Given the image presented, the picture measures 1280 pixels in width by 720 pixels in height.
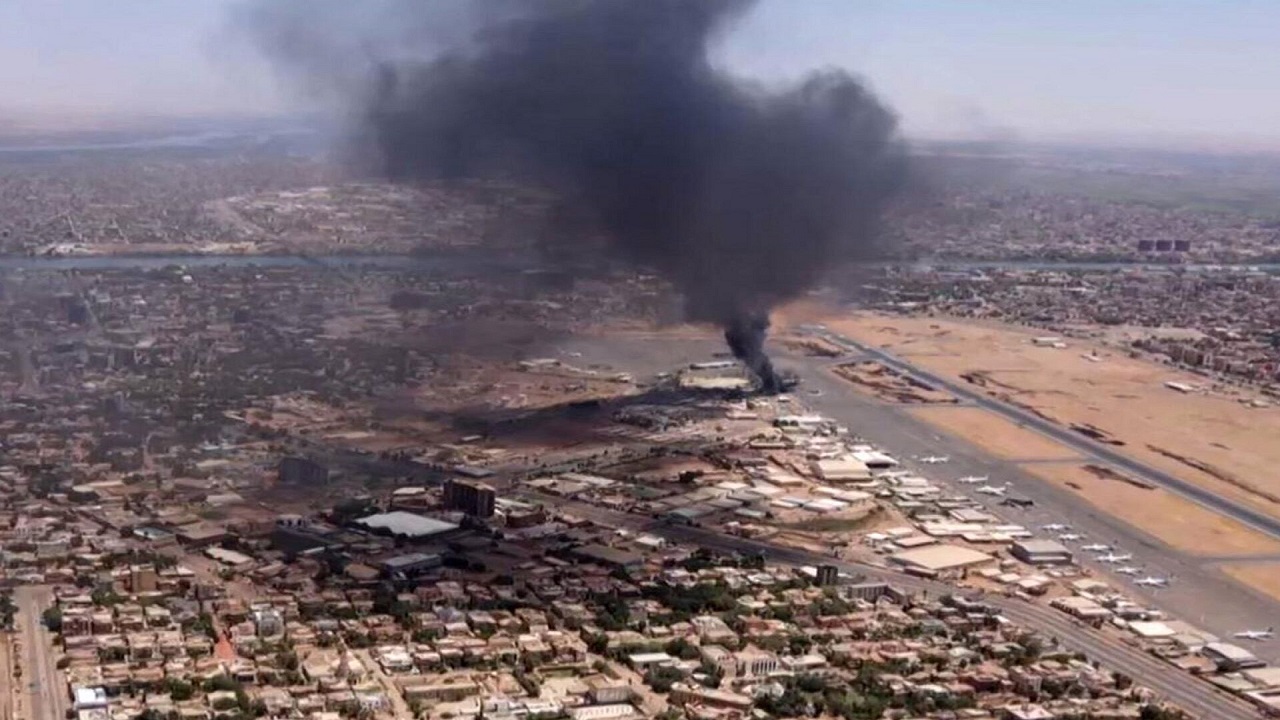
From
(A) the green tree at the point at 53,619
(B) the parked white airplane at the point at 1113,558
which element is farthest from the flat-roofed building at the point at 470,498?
(B) the parked white airplane at the point at 1113,558

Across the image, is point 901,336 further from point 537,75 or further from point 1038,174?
point 1038,174

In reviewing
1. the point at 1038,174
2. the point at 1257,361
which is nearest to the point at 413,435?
the point at 1257,361

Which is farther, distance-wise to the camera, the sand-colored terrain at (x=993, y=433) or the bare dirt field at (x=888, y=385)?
the bare dirt field at (x=888, y=385)

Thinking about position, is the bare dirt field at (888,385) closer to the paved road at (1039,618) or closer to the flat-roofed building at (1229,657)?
the paved road at (1039,618)

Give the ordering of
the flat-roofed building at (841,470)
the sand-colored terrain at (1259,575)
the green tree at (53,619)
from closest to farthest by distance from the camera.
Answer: the green tree at (53,619)
the sand-colored terrain at (1259,575)
the flat-roofed building at (841,470)

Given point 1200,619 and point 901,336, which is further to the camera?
point 901,336

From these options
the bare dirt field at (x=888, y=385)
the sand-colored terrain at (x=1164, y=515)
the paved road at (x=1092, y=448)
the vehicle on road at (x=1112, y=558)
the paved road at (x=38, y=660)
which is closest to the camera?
the paved road at (x=38, y=660)
